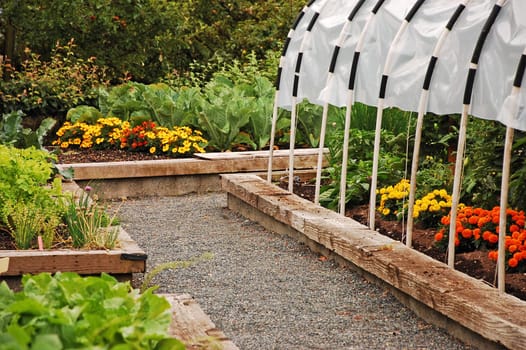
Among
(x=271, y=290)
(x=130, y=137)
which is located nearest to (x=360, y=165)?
(x=271, y=290)

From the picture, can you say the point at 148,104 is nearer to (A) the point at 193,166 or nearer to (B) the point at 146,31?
(A) the point at 193,166

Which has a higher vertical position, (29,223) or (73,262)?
(29,223)

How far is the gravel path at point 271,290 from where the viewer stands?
5180 millimetres

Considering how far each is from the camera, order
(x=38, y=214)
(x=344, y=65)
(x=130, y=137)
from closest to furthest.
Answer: (x=38, y=214) → (x=344, y=65) → (x=130, y=137)

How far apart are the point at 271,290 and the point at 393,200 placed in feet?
5.41

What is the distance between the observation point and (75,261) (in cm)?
549

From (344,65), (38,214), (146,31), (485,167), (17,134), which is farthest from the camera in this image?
(146,31)

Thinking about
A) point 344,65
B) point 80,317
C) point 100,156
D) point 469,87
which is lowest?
point 100,156

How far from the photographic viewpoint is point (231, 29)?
15.0 m

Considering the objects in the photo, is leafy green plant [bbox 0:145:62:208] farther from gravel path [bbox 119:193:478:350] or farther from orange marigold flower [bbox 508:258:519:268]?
orange marigold flower [bbox 508:258:519:268]

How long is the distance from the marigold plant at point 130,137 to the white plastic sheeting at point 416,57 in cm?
208

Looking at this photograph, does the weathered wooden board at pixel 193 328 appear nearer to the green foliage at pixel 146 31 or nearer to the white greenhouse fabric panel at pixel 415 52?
the white greenhouse fabric panel at pixel 415 52

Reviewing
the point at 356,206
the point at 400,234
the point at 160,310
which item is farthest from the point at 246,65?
the point at 160,310

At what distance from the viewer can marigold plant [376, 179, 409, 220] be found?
723 centimetres
